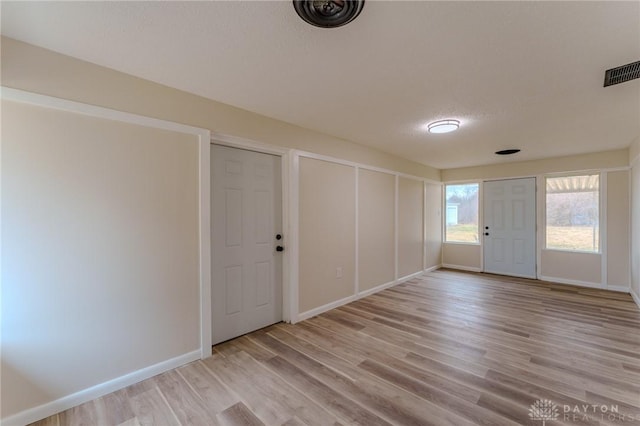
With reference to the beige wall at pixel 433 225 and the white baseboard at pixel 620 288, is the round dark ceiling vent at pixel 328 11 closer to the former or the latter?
the beige wall at pixel 433 225

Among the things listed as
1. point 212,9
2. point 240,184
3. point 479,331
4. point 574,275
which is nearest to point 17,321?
point 240,184

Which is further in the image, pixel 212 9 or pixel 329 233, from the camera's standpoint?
pixel 329 233

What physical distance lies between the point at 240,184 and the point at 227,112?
2.36 feet

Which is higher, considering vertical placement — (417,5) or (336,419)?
(417,5)

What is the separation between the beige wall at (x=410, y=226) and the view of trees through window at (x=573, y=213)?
2.34m

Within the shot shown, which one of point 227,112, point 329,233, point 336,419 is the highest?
point 227,112

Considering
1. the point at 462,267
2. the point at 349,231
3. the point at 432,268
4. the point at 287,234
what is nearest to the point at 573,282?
the point at 462,267

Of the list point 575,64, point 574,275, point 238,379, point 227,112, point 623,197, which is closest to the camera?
point 575,64

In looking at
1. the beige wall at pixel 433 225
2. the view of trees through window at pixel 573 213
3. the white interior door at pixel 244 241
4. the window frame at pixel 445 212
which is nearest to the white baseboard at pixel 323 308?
the white interior door at pixel 244 241

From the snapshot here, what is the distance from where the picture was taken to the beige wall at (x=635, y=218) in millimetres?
3744

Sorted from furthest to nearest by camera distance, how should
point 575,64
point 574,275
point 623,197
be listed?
1. point 574,275
2. point 623,197
3. point 575,64

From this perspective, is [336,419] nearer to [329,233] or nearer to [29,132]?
[329,233]

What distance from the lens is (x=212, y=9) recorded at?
4.64 feet

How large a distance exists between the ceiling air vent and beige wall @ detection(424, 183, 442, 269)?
3.85 m
